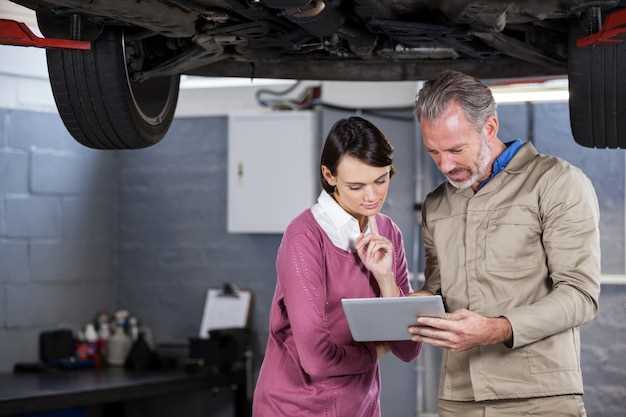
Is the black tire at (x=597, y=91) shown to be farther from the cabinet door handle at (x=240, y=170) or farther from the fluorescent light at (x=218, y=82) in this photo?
the fluorescent light at (x=218, y=82)

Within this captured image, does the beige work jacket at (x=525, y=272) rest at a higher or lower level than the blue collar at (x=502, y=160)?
lower

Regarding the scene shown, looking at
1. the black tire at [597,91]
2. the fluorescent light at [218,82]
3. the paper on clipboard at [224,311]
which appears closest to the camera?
the black tire at [597,91]

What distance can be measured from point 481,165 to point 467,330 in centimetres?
44

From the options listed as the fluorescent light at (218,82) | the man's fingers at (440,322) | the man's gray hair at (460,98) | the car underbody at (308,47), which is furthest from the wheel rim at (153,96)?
the fluorescent light at (218,82)

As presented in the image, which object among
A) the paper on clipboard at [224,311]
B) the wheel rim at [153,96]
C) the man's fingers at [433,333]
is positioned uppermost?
the wheel rim at [153,96]

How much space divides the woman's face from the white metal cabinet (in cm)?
313

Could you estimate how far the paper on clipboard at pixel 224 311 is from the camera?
6.17 meters

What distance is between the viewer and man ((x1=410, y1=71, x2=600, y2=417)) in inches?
94.3

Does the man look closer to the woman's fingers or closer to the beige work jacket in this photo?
the beige work jacket

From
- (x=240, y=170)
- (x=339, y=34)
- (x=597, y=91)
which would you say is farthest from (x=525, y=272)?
(x=240, y=170)

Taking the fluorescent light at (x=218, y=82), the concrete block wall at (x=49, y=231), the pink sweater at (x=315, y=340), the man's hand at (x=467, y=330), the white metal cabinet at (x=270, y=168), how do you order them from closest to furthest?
the man's hand at (x=467, y=330)
the pink sweater at (x=315, y=340)
the concrete block wall at (x=49, y=231)
the white metal cabinet at (x=270, y=168)
the fluorescent light at (x=218, y=82)

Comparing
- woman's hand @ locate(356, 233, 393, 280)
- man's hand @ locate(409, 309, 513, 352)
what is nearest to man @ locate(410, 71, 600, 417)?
man's hand @ locate(409, 309, 513, 352)

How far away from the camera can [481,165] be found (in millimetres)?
2572

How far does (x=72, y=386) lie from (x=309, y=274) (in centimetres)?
279
